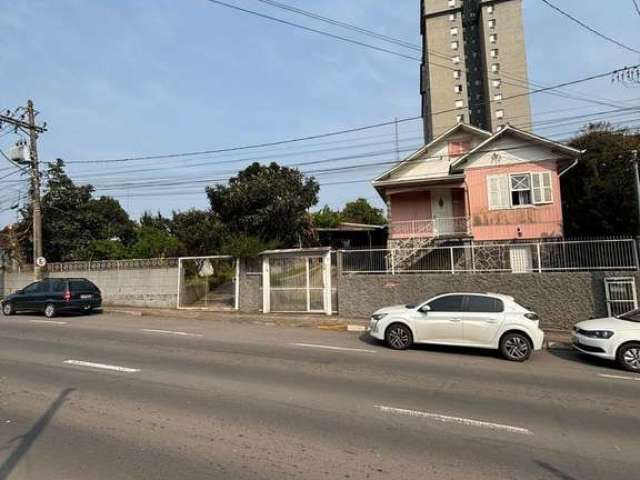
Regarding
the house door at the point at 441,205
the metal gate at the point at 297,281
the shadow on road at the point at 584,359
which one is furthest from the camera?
the house door at the point at 441,205

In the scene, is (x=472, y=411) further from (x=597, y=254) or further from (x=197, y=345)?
(x=597, y=254)

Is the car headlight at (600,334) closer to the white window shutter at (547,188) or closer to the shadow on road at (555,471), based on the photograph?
the shadow on road at (555,471)

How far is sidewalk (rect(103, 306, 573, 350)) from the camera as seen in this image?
499 inches

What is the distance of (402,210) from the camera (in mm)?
26312

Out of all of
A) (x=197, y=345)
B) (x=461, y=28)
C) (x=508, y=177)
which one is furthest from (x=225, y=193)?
(x=461, y=28)

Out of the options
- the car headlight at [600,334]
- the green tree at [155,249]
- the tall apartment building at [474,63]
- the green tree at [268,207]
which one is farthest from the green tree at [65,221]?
the tall apartment building at [474,63]

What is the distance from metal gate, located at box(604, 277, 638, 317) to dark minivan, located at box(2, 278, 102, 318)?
62.7ft

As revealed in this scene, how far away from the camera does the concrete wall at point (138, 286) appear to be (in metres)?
20.2

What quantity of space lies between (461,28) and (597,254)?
7424cm

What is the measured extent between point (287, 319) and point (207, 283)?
5504mm

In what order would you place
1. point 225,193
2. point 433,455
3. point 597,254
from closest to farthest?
point 433,455 → point 597,254 → point 225,193

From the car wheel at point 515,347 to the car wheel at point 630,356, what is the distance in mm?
1750

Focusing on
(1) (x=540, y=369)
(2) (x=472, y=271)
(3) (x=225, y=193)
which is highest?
(3) (x=225, y=193)

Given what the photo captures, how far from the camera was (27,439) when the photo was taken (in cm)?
477
